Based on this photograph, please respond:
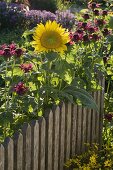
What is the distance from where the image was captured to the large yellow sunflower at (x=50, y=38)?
420cm

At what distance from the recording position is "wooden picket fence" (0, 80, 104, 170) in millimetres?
3791

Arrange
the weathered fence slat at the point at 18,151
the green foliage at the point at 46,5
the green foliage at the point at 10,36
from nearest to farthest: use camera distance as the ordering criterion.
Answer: the weathered fence slat at the point at 18,151 < the green foliage at the point at 10,36 < the green foliage at the point at 46,5

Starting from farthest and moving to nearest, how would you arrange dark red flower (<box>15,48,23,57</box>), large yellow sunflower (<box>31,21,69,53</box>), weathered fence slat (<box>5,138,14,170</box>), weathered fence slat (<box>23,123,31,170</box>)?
large yellow sunflower (<box>31,21,69,53</box>)
dark red flower (<box>15,48,23,57</box>)
weathered fence slat (<box>23,123,31,170</box>)
weathered fence slat (<box>5,138,14,170</box>)

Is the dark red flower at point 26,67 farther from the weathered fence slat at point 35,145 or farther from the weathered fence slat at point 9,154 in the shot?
the weathered fence slat at point 9,154

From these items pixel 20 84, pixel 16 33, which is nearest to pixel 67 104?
pixel 20 84

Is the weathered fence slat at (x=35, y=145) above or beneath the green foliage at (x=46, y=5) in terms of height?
beneath

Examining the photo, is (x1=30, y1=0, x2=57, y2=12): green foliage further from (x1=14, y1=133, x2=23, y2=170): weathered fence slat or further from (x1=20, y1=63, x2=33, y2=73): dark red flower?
(x1=14, y1=133, x2=23, y2=170): weathered fence slat

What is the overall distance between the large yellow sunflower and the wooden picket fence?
50 cm

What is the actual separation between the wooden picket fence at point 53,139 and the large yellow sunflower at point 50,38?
504 mm

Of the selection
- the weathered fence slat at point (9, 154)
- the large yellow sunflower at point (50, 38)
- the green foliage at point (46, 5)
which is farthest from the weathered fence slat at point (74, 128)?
the green foliage at point (46, 5)

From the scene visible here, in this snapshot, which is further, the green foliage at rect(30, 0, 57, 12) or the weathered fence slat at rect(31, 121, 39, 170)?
the green foliage at rect(30, 0, 57, 12)

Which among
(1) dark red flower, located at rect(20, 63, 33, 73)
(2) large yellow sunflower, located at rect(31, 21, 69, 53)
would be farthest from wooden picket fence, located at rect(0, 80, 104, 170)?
(2) large yellow sunflower, located at rect(31, 21, 69, 53)

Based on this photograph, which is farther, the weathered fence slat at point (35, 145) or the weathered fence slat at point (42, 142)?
the weathered fence slat at point (42, 142)

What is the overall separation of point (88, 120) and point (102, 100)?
34 cm
